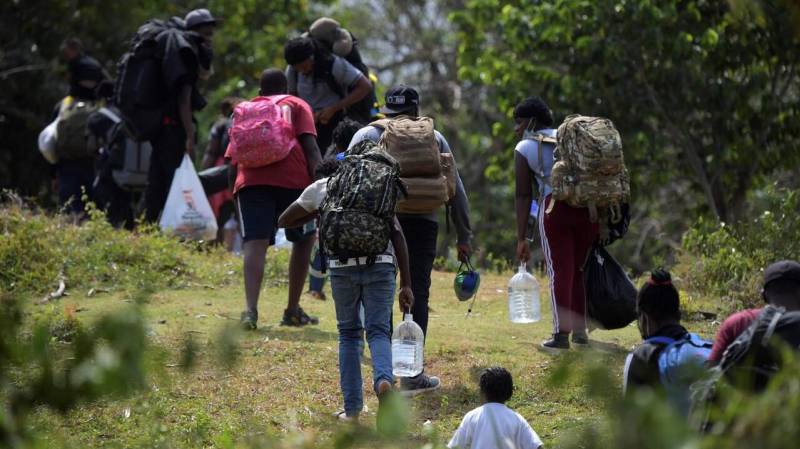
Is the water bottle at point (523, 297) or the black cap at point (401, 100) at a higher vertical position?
the black cap at point (401, 100)

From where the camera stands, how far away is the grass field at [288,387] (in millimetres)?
6449

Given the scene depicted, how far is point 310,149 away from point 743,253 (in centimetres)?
388

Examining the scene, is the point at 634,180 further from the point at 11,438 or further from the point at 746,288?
the point at 11,438

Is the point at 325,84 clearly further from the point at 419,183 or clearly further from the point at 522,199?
the point at 419,183

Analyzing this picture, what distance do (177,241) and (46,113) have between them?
8912mm

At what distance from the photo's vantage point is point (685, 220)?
1994cm

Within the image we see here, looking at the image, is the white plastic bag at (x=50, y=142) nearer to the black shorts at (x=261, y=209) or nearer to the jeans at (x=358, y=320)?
the black shorts at (x=261, y=209)

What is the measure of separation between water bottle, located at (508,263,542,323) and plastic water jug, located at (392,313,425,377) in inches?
57.1

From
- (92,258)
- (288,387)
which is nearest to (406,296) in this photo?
(288,387)

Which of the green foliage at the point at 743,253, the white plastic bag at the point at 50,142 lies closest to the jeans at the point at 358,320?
the green foliage at the point at 743,253

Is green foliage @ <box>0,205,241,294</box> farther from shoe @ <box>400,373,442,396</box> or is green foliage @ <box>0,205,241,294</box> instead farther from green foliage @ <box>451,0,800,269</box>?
green foliage @ <box>451,0,800,269</box>

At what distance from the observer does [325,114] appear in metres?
9.71

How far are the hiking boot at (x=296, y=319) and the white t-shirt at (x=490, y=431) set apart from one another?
146 inches

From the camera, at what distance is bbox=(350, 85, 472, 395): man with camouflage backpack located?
23.2ft
